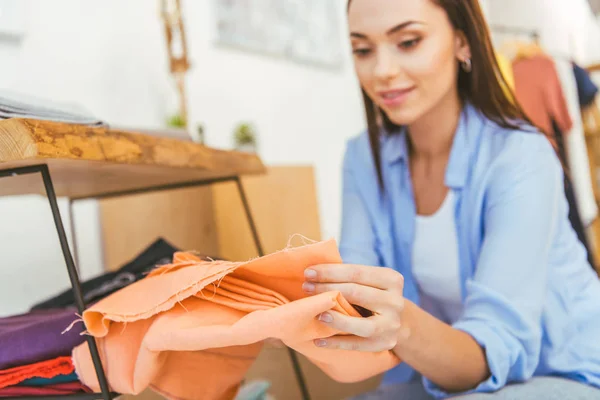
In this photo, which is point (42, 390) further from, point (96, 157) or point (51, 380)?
point (96, 157)

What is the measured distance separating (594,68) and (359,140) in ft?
7.48

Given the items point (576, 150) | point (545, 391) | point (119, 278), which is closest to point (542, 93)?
point (576, 150)

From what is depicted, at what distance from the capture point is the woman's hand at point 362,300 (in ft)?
1.55

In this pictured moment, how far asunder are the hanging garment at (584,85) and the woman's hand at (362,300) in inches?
80.5

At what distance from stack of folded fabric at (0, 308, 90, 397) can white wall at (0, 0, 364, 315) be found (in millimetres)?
779

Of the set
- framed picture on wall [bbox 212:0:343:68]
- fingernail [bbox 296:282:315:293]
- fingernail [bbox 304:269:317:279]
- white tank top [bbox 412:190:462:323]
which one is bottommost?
white tank top [bbox 412:190:462:323]

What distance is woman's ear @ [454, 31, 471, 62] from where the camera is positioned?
0.87m

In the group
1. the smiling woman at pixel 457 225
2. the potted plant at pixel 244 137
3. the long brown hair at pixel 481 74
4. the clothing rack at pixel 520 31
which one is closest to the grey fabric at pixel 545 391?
the smiling woman at pixel 457 225

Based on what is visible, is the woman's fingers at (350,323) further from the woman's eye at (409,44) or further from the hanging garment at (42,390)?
the woman's eye at (409,44)

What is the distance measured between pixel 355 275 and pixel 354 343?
7 cm

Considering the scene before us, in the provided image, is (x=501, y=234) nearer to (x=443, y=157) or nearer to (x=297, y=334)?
(x=443, y=157)

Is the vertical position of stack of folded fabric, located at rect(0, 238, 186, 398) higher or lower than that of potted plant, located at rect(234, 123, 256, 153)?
lower

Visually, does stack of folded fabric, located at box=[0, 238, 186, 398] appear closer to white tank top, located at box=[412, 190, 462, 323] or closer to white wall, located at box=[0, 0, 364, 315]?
white tank top, located at box=[412, 190, 462, 323]

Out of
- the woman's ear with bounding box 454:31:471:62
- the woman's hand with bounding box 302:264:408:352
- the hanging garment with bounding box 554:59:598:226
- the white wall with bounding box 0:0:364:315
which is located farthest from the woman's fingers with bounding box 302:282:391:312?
the hanging garment with bounding box 554:59:598:226
